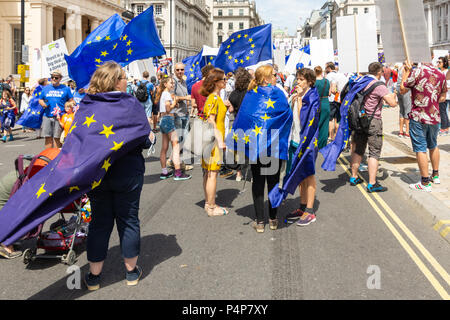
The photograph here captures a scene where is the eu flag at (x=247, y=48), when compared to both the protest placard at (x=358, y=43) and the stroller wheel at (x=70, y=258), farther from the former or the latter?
the stroller wheel at (x=70, y=258)

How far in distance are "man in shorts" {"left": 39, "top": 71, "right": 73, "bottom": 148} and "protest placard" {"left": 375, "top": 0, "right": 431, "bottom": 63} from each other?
21.2 feet

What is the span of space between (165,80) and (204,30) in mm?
117552

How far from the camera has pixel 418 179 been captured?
763 centimetres

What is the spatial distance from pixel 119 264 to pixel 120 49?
173 inches

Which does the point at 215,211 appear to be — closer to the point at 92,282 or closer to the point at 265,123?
the point at 265,123

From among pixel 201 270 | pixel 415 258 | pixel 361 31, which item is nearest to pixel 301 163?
pixel 415 258

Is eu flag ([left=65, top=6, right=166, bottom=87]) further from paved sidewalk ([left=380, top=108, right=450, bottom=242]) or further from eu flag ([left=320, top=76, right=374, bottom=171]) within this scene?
paved sidewalk ([left=380, top=108, right=450, bottom=242])

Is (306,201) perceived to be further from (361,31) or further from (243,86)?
(361,31)

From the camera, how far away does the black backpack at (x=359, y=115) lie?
23.8ft

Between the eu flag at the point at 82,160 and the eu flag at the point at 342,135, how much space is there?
432 centimetres

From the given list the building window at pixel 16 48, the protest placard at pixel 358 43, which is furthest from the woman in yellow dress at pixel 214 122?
the building window at pixel 16 48

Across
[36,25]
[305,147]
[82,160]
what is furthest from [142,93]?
[36,25]

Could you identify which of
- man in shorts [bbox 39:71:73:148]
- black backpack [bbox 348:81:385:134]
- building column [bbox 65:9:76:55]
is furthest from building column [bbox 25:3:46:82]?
black backpack [bbox 348:81:385:134]

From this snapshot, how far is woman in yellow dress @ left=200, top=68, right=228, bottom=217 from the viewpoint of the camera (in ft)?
19.5
